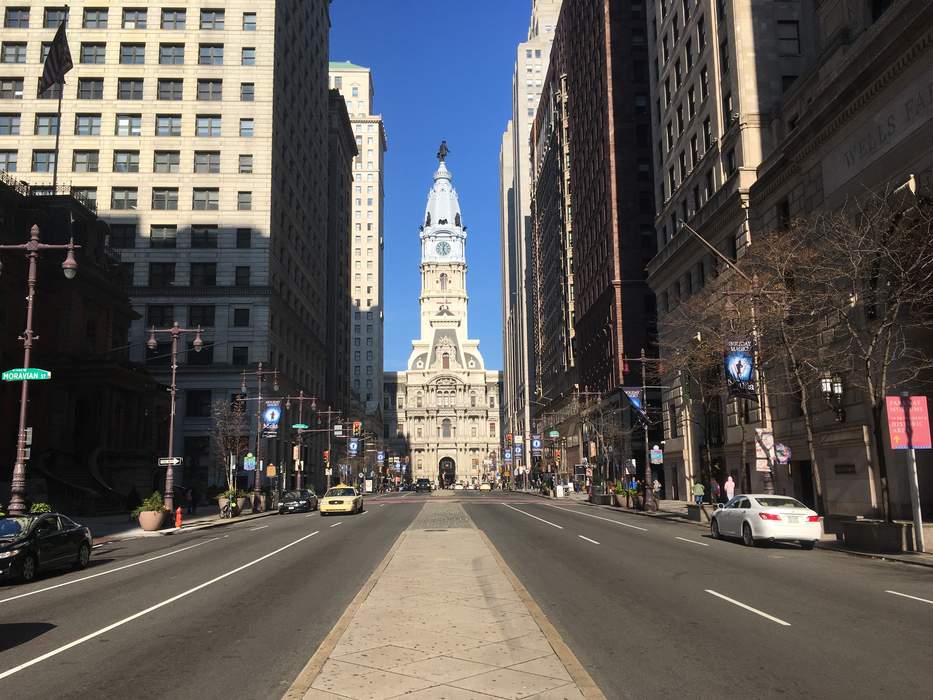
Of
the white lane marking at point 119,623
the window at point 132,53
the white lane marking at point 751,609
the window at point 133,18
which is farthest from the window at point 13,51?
the white lane marking at point 751,609

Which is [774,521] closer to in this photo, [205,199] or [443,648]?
[443,648]

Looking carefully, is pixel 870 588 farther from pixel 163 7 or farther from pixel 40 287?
pixel 163 7

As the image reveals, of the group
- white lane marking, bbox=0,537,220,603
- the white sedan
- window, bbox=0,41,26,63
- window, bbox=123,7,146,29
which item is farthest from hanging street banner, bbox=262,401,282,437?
window, bbox=0,41,26,63

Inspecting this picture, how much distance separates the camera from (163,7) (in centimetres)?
7150

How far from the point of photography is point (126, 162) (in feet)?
228

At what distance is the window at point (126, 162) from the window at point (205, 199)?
17.5 feet

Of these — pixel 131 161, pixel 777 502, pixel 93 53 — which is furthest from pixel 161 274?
pixel 777 502

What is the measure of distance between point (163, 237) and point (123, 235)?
3355mm

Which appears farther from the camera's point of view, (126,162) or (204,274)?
(126,162)

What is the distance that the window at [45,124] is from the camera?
6781cm

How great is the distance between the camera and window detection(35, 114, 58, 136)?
2670 inches

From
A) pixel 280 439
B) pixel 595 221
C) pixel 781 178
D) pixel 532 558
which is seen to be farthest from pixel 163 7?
pixel 532 558

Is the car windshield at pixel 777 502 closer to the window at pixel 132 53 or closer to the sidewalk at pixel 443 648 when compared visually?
the sidewalk at pixel 443 648

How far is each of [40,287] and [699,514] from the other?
1633 inches
